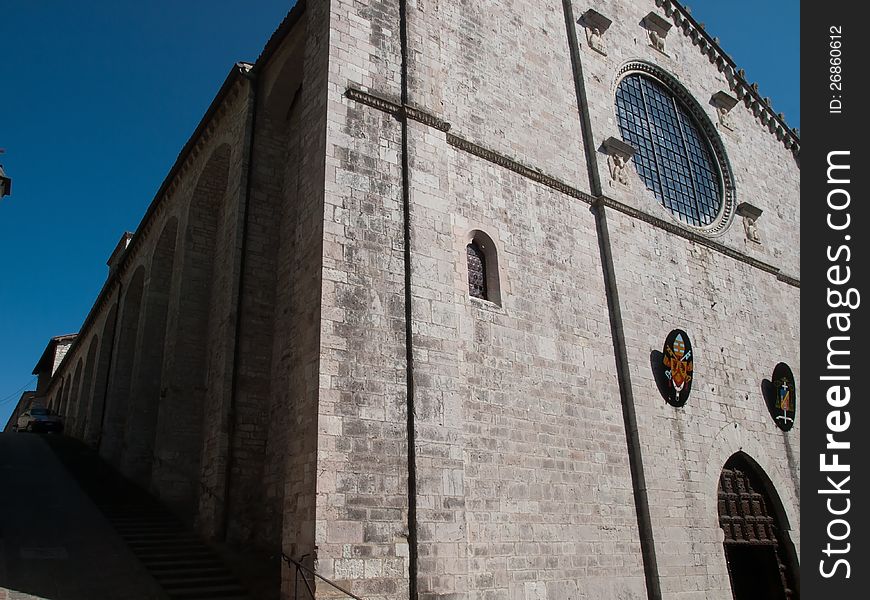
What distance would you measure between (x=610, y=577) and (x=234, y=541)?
5808 mm

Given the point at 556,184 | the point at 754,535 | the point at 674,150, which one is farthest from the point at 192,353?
the point at 674,150

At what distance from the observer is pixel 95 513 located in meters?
11.5

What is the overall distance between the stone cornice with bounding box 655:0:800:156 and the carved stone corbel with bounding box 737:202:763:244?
4009mm

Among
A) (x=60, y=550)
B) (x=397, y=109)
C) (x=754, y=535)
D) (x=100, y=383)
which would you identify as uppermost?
(x=397, y=109)

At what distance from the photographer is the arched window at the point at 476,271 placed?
10.3 metres

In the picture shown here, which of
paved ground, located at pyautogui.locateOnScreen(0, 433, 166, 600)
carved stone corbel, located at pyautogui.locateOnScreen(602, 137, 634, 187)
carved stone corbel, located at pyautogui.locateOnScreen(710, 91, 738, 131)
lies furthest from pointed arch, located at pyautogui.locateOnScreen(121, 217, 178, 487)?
carved stone corbel, located at pyautogui.locateOnScreen(710, 91, 738, 131)

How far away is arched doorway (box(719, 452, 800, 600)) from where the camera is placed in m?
12.3

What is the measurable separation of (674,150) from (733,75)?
491cm

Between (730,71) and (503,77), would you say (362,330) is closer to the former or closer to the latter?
(503,77)

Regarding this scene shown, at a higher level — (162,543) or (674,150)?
(674,150)

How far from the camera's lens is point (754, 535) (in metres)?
12.7

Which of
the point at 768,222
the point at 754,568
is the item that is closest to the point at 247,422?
the point at 754,568

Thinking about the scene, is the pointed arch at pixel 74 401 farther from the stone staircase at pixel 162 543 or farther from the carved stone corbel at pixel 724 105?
the carved stone corbel at pixel 724 105

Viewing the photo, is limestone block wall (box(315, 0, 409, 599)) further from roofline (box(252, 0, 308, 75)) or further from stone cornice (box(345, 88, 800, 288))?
roofline (box(252, 0, 308, 75))
